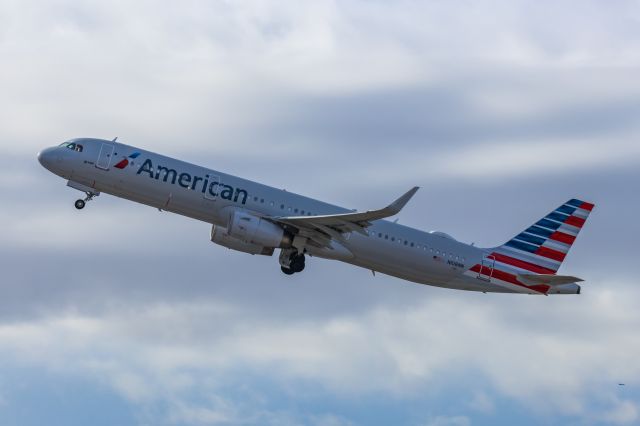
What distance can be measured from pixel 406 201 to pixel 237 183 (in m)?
11.6

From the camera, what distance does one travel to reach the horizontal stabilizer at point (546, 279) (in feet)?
255

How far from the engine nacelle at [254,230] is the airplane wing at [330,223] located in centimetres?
65

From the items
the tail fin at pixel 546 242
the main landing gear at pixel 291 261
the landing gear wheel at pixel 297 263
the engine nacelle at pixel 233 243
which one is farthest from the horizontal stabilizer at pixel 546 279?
the engine nacelle at pixel 233 243

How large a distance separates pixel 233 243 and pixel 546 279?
785 inches

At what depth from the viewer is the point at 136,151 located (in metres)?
74.1

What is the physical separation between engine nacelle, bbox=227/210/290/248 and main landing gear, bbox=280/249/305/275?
211 cm

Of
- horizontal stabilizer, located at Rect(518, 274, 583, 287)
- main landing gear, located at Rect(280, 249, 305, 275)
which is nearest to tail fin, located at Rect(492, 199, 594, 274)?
horizontal stabilizer, located at Rect(518, 274, 583, 287)

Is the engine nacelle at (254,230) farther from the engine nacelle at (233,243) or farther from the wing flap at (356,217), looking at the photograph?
the engine nacelle at (233,243)

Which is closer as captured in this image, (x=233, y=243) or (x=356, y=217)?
(x=356, y=217)

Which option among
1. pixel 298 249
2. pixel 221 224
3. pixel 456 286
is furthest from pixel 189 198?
pixel 456 286

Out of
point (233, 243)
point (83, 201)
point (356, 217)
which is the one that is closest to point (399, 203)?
point (356, 217)

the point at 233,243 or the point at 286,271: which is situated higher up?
the point at 233,243

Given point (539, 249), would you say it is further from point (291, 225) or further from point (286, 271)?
point (291, 225)

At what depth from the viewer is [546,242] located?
8294 cm
